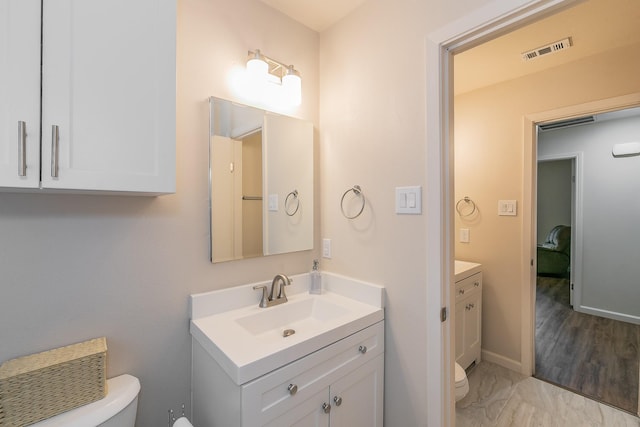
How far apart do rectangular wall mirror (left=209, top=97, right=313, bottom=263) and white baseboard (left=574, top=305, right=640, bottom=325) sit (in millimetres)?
3984

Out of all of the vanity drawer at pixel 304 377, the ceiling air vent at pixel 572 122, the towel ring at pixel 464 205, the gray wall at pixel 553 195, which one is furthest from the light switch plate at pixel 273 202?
the gray wall at pixel 553 195

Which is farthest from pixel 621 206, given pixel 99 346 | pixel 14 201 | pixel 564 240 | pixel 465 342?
pixel 14 201

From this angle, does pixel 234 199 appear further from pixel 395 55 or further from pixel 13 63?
pixel 395 55

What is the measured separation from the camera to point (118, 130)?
2.91 ft

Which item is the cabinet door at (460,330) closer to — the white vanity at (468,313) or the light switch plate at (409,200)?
the white vanity at (468,313)

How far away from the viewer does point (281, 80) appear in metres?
1.58

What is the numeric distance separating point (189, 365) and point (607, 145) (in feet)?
15.8

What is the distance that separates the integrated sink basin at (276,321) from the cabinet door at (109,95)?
612 millimetres

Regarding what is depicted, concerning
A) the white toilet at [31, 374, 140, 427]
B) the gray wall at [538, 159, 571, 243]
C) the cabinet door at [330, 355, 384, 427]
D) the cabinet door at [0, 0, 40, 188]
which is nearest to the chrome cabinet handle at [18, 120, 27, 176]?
the cabinet door at [0, 0, 40, 188]

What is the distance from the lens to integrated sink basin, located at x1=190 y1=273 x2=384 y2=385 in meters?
0.95

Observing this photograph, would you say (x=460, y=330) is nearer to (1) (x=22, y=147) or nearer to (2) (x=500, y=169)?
(2) (x=500, y=169)

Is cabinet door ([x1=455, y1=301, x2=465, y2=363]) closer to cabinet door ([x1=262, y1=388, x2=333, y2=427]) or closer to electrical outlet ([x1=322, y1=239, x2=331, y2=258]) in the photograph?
electrical outlet ([x1=322, y1=239, x2=331, y2=258])

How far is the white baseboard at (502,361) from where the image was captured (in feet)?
7.50

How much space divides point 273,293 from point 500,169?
2182 millimetres
